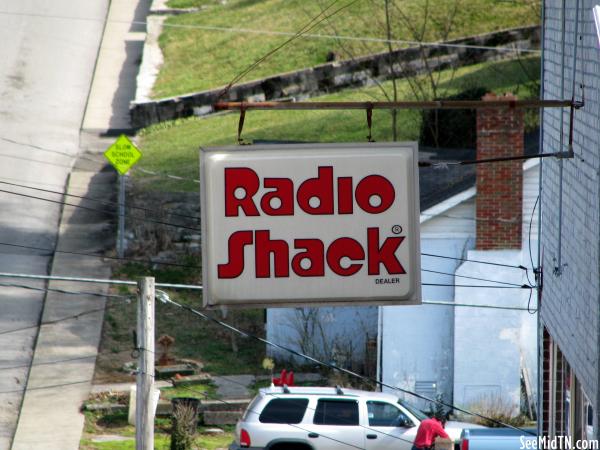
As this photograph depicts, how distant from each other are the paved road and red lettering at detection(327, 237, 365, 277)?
38.0 feet

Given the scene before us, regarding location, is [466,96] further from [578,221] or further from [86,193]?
[578,221]

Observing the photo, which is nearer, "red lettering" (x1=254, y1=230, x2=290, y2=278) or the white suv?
"red lettering" (x1=254, y1=230, x2=290, y2=278)

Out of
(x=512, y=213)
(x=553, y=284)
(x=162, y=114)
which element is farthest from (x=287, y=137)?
(x=553, y=284)

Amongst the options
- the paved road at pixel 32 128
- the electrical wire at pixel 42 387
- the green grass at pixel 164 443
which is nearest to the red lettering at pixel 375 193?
the green grass at pixel 164 443

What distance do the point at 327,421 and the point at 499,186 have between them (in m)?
5.75

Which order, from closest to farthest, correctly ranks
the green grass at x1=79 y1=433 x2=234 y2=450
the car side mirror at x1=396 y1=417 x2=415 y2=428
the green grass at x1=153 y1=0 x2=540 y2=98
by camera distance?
the car side mirror at x1=396 y1=417 x2=415 y2=428 < the green grass at x1=79 y1=433 x2=234 y2=450 < the green grass at x1=153 y1=0 x2=540 y2=98

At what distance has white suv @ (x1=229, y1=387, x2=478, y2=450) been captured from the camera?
1839cm

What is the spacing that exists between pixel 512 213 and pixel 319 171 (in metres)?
13.0

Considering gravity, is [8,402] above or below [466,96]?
below

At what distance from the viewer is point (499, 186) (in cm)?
2167

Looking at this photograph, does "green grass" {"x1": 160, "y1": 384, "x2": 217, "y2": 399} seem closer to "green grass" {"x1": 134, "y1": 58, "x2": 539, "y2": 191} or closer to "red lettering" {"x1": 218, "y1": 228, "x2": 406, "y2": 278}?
"green grass" {"x1": 134, "y1": 58, "x2": 539, "y2": 191}

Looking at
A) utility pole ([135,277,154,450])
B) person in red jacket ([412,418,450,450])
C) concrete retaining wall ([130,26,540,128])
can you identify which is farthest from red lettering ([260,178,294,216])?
concrete retaining wall ([130,26,540,128])

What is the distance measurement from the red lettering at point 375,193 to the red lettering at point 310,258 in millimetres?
466

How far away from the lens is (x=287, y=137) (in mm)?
33812
